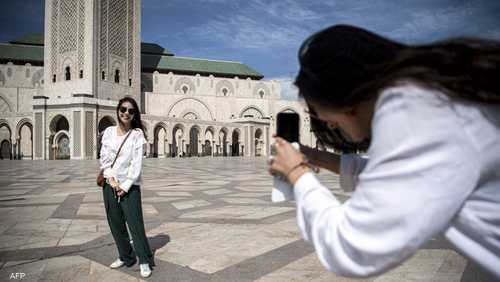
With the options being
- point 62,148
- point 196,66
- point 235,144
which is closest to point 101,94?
point 62,148

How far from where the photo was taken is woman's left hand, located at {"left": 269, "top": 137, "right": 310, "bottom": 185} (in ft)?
3.13

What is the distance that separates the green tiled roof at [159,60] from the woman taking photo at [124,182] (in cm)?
5768

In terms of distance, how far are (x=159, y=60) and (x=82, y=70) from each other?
73.7 feet

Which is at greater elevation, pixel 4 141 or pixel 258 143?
pixel 4 141

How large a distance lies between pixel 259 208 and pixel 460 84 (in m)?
4.99

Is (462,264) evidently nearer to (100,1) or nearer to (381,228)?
(381,228)

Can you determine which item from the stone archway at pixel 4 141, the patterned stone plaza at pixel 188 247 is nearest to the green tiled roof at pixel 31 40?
the stone archway at pixel 4 141

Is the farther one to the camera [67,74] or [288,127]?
[67,74]

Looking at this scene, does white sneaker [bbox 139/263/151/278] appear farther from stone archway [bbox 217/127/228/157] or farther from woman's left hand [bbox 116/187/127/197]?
stone archway [bbox 217/127/228/157]

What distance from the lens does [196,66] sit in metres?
63.6

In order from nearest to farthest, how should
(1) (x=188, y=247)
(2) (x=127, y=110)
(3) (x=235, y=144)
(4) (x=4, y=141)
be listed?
1. (2) (x=127, y=110)
2. (1) (x=188, y=247)
3. (4) (x=4, y=141)
4. (3) (x=235, y=144)

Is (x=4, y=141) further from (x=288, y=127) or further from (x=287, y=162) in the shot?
(x=287, y=162)

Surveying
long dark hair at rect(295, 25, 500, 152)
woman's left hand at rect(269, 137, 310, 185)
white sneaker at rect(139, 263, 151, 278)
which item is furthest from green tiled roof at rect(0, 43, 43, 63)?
long dark hair at rect(295, 25, 500, 152)

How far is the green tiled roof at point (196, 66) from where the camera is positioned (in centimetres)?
5956
